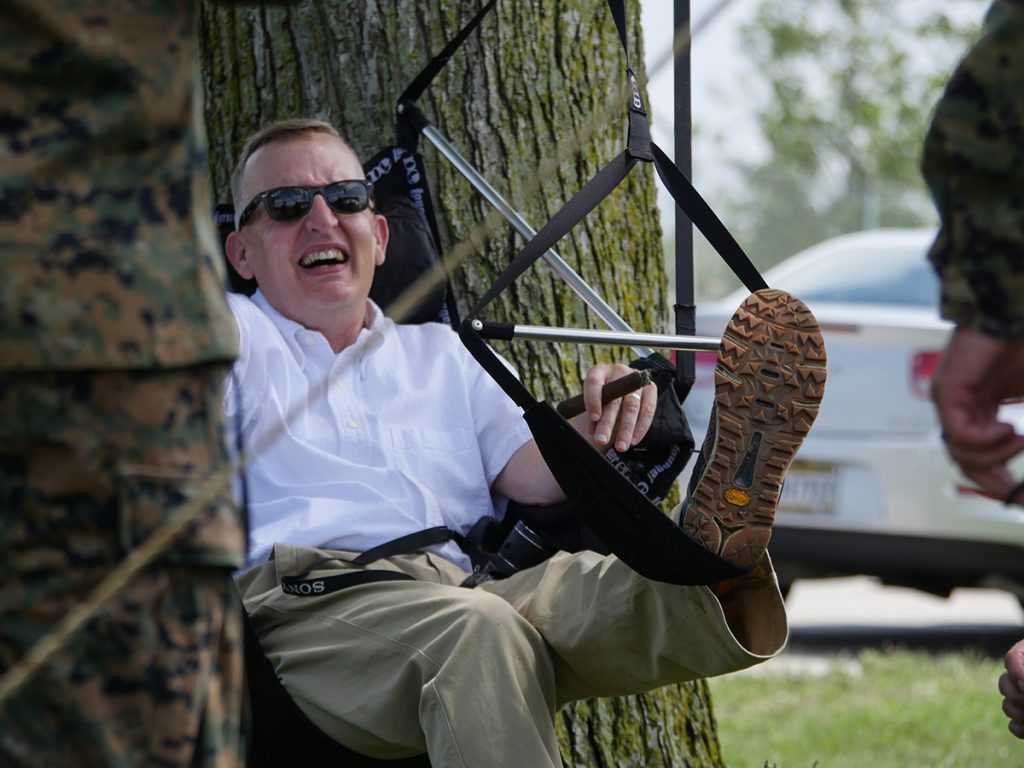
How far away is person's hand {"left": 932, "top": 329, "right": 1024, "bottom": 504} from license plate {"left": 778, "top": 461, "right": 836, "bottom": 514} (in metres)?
3.73

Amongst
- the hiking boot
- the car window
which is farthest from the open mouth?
the car window

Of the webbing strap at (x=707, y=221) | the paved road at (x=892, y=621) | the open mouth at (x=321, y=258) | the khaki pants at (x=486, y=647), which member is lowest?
the paved road at (x=892, y=621)

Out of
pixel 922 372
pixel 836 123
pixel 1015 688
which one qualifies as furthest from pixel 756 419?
pixel 836 123

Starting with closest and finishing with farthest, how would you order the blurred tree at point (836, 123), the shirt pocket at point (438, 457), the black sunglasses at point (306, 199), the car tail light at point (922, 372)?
the shirt pocket at point (438, 457) < the black sunglasses at point (306, 199) < the car tail light at point (922, 372) < the blurred tree at point (836, 123)

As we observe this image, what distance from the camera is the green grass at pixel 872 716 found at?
4250 millimetres

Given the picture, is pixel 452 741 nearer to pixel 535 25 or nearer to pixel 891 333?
pixel 535 25

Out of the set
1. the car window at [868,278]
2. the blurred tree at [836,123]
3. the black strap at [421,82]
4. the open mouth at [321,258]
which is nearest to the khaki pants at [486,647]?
the open mouth at [321,258]

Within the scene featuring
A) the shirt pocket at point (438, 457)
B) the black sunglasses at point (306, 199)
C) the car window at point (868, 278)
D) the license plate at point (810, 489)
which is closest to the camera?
the shirt pocket at point (438, 457)

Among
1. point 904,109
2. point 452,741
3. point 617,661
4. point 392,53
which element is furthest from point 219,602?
point 904,109

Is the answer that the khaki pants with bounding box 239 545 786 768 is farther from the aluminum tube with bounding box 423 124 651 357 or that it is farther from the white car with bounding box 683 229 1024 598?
the white car with bounding box 683 229 1024 598

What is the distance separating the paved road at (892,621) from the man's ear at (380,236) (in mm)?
3099

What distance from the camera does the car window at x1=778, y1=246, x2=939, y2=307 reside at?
20.9 ft

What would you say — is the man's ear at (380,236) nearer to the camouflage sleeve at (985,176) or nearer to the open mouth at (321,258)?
the open mouth at (321,258)

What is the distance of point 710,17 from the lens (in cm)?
225
